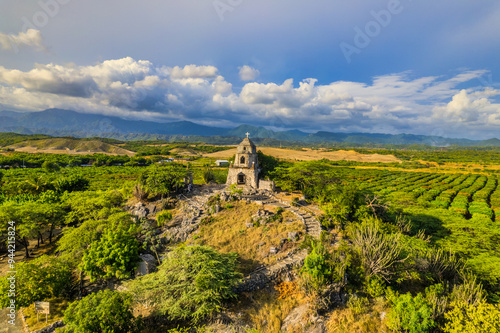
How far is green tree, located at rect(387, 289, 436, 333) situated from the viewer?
16.0 meters

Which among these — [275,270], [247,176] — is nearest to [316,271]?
[275,270]

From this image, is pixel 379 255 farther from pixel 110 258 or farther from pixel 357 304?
pixel 110 258

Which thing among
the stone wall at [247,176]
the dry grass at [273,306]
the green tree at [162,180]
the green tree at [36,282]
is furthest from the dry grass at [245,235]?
the green tree at [36,282]

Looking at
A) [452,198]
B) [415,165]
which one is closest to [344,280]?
[452,198]

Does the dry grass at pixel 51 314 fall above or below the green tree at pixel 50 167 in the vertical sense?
below

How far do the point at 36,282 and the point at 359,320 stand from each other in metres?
29.6

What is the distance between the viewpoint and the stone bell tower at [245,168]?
41750 millimetres

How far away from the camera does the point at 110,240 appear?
2389 centimetres

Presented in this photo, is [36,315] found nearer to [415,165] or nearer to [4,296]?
[4,296]

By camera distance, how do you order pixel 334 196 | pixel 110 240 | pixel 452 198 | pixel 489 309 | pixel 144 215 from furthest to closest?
pixel 452 198 < pixel 144 215 < pixel 334 196 < pixel 110 240 < pixel 489 309

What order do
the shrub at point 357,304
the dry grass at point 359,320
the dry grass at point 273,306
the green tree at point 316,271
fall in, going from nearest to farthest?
the dry grass at point 359,320 < the dry grass at point 273,306 < the shrub at point 357,304 < the green tree at point 316,271

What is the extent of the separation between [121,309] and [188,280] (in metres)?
5.23

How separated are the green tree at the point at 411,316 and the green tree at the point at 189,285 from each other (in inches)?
508

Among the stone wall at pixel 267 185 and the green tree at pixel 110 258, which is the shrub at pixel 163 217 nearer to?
the green tree at pixel 110 258
